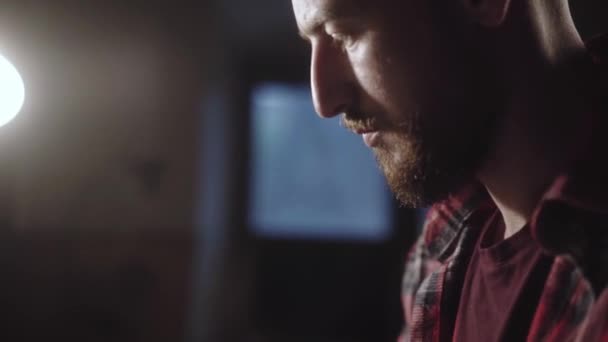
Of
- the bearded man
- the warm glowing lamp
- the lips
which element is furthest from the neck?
the warm glowing lamp

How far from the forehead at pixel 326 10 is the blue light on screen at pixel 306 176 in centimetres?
245

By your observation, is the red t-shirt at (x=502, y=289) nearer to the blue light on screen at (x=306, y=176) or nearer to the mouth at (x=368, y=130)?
the mouth at (x=368, y=130)

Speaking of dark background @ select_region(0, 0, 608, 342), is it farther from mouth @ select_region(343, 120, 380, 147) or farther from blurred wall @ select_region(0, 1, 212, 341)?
mouth @ select_region(343, 120, 380, 147)

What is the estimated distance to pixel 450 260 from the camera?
85 centimetres

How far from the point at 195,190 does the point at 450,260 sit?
191 centimetres

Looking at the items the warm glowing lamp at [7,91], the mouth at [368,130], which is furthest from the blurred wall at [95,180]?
the mouth at [368,130]

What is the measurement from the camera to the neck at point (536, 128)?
0.67 meters

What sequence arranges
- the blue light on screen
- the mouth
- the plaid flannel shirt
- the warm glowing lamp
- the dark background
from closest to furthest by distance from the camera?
the plaid flannel shirt, the mouth, the warm glowing lamp, the dark background, the blue light on screen

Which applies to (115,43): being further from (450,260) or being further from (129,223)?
(450,260)

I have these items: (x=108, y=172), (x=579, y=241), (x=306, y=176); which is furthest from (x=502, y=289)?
(x=306, y=176)

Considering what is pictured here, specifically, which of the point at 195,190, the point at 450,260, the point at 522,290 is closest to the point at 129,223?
the point at 195,190

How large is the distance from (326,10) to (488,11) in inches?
8.7

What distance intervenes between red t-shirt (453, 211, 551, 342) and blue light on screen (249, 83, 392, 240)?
2434mm

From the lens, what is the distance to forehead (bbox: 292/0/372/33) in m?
0.70
